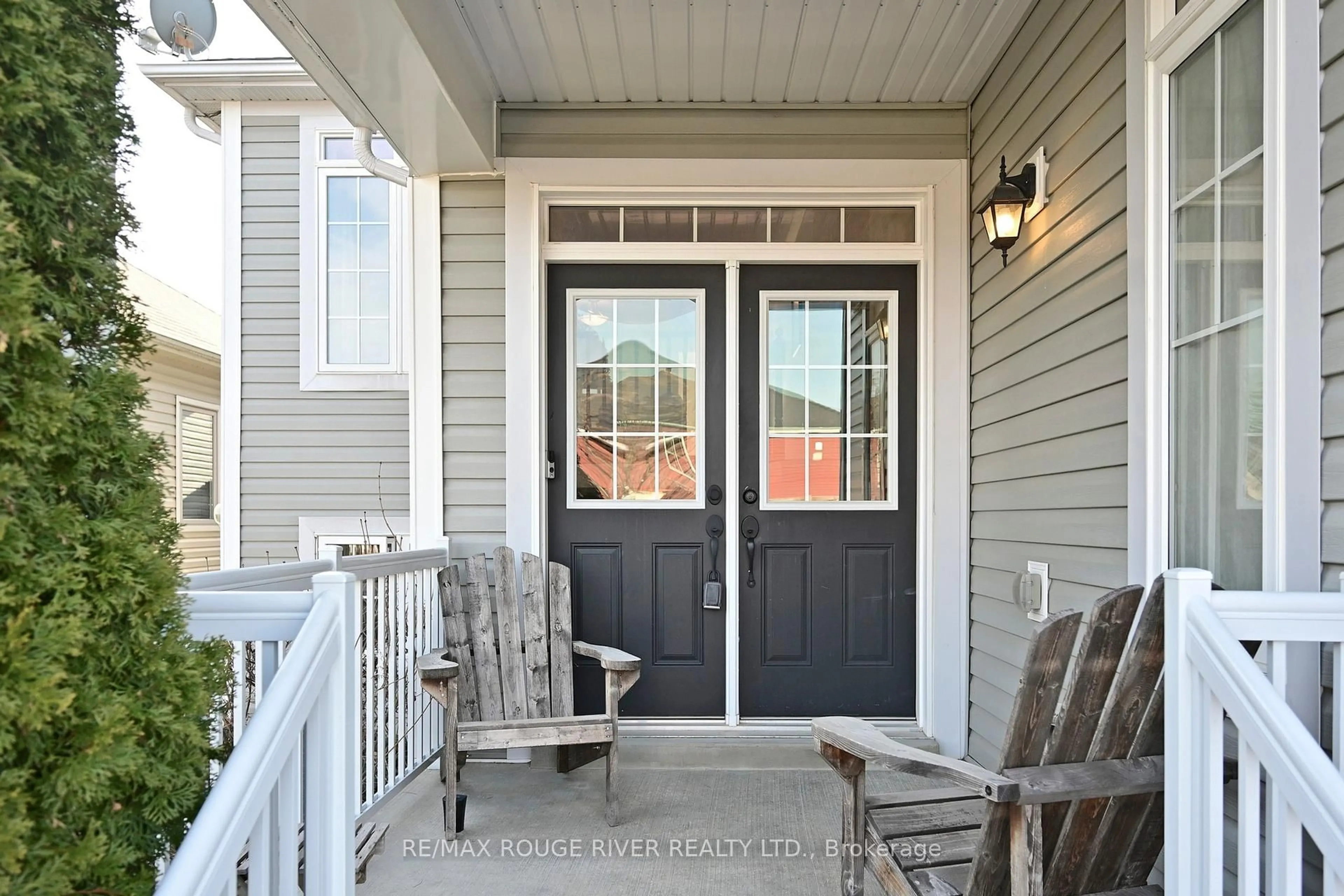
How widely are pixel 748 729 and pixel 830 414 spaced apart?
1.38 metres

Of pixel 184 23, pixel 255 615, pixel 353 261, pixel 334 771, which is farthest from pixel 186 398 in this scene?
pixel 334 771

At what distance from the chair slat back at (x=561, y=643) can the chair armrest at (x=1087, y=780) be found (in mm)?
1827

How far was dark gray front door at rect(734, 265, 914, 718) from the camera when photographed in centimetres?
330

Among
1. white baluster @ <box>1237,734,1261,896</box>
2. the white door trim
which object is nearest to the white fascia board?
the white door trim

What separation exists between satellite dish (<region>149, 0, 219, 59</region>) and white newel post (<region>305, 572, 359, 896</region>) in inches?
119

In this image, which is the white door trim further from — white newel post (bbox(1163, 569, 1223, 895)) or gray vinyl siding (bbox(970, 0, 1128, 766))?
white newel post (bbox(1163, 569, 1223, 895))

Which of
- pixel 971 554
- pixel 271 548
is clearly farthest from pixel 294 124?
pixel 971 554

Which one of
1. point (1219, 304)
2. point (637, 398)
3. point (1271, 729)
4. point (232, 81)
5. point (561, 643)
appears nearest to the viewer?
point (1271, 729)

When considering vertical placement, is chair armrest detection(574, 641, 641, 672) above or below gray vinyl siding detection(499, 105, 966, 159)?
below

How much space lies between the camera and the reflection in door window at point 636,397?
333 centimetres

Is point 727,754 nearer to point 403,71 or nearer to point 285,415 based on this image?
point 403,71

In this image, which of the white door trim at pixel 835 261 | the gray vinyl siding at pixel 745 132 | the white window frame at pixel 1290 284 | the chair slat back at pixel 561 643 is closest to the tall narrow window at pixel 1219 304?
the white window frame at pixel 1290 284

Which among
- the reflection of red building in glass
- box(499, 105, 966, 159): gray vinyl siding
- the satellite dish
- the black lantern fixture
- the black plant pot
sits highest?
the satellite dish

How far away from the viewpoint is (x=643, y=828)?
2.52m
